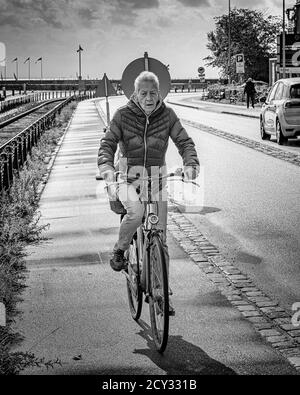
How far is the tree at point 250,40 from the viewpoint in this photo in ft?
289

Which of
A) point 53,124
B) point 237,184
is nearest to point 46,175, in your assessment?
point 237,184

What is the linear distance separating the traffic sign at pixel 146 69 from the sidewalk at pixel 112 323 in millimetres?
6085

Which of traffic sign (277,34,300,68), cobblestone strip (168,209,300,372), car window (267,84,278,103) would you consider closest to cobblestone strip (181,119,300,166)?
car window (267,84,278,103)

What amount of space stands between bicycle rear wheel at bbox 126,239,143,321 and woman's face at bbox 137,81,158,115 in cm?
101

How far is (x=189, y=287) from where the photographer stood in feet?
24.1

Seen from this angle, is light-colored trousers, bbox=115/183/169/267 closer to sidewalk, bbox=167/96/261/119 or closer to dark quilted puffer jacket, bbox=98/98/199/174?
dark quilted puffer jacket, bbox=98/98/199/174

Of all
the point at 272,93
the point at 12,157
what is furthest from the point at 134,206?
the point at 272,93

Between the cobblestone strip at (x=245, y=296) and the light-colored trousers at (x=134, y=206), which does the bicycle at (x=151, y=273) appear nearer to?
the light-colored trousers at (x=134, y=206)

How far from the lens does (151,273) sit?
5770 millimetres

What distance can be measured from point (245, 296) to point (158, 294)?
63.0 inches

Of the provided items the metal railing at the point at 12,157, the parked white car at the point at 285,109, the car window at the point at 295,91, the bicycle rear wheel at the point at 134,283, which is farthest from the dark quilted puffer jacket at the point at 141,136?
the car window at the point at 295,91

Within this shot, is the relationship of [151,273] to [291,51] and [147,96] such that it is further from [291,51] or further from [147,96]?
[291,51]

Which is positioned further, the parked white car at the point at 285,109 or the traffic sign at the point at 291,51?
the traffic sign at the point at 291,51

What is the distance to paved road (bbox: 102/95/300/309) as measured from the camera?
7883 mm
